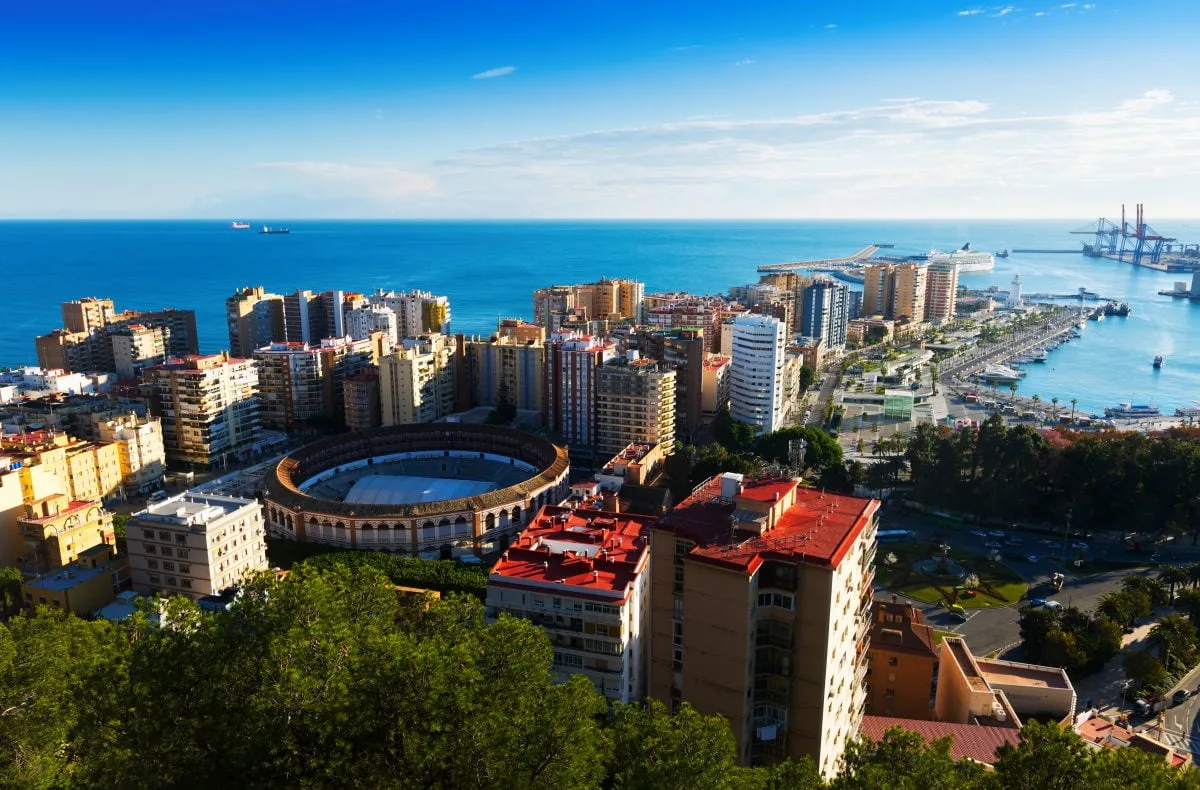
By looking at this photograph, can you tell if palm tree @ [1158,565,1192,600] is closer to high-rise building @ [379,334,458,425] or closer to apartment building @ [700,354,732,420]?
apartment building @ [700,354,732,420]

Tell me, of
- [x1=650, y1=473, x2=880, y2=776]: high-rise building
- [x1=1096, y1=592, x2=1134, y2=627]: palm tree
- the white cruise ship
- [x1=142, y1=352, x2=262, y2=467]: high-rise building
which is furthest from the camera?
the white cruise ship

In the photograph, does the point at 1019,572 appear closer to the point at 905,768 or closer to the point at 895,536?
the point at 895,536

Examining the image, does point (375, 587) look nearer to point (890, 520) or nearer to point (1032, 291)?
point (890, 520)

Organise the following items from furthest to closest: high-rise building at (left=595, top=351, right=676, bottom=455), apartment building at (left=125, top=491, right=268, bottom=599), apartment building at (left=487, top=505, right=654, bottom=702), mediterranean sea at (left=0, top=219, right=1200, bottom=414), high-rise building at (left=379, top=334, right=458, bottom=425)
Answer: mediterranean sea at (left=0, top=219, right=1200, bottom=414), high-rise building at (left=379, top=334, right=458, bottom=425), high-rise building at (left=595, top=351, right=676, bottom=455), apartment building at (left=125, top=491, right=268, bottom=599), apartment building at (left=487, top=505, right=654, bottom=702)

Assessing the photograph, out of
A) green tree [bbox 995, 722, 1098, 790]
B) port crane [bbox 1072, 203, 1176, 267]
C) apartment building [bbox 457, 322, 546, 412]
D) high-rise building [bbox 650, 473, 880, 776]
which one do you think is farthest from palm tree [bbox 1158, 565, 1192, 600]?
port crane [bbox 1072, 203, 1176, 267]

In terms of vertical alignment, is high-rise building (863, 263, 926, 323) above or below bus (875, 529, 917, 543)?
above

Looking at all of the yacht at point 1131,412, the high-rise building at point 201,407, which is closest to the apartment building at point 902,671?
the high-rise building at point 201,407

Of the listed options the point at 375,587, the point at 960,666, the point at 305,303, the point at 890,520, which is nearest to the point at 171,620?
the point at 375,587
